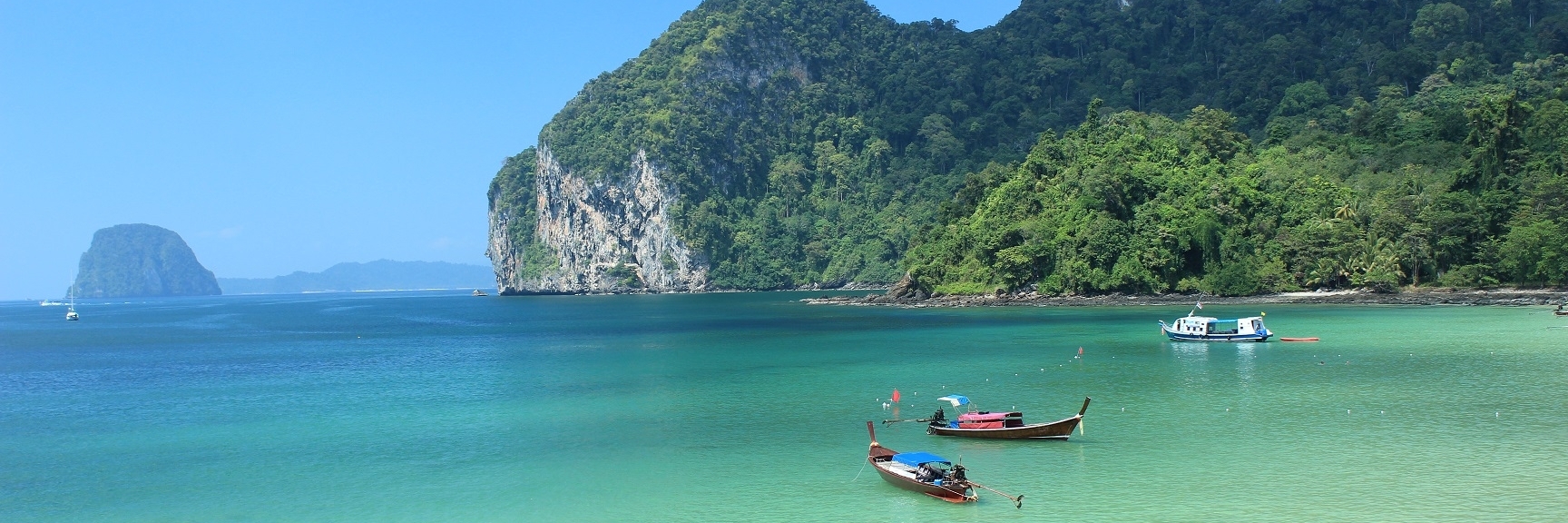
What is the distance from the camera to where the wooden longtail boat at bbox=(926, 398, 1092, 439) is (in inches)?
962

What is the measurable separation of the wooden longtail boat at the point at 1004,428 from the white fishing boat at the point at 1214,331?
91.4 feet

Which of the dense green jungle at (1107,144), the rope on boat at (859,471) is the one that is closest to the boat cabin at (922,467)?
the rope on boat at (859,471)

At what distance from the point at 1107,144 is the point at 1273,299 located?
24736 millimetres

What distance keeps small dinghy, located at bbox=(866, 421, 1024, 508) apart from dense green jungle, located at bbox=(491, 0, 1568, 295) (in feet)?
218

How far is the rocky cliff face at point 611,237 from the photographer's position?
16275 cm

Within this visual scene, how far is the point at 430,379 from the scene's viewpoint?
42375 mm

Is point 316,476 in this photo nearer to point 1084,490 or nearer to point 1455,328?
point 1084,490

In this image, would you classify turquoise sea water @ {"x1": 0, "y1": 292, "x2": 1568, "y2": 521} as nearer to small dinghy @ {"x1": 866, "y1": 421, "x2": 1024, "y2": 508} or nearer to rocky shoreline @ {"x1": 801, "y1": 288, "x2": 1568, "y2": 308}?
small dinghy @ {"x1": 866, "y1": 421, "x2": 1024, "y2": 508}

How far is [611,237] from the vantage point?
168m

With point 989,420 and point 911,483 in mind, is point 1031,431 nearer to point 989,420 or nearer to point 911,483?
point 989,420

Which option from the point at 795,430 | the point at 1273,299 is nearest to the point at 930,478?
the point at 795,430

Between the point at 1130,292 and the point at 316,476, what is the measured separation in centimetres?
7448

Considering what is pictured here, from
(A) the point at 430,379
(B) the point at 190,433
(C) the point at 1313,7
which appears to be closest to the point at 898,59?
(C) the point at 1313,7

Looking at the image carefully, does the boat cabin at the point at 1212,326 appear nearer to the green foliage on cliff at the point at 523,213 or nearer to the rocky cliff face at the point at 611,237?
the rocky cliff face at the point at 611,237
